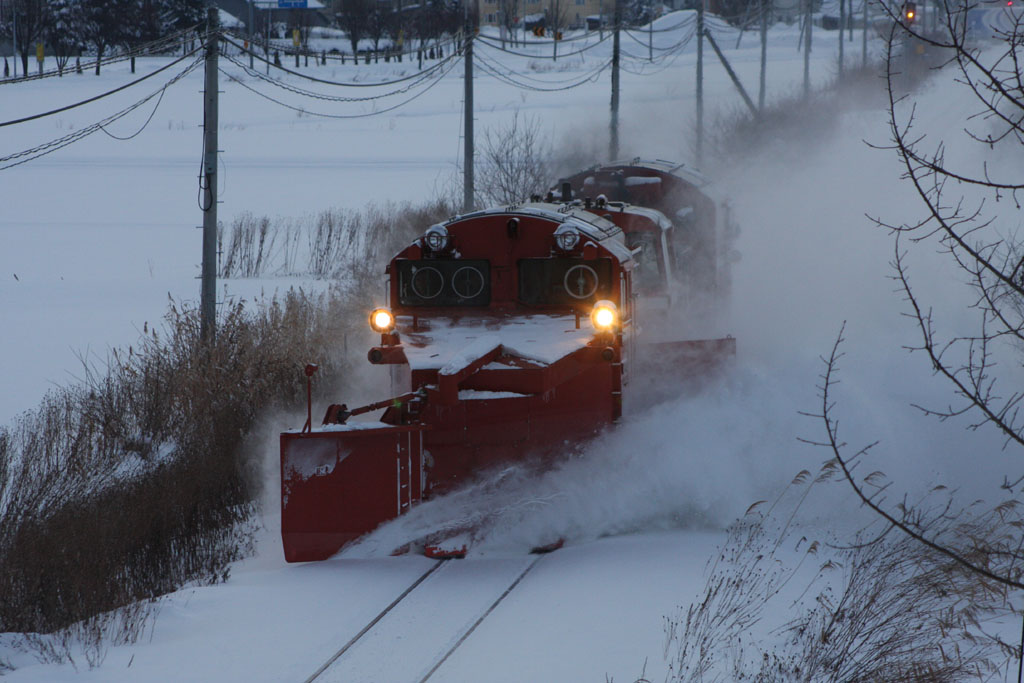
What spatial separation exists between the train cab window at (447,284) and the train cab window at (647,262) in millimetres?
2265

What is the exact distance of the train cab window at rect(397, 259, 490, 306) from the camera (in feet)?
→ 33.8

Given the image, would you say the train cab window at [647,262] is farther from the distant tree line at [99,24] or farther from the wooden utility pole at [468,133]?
the distant tree line at [99,24]

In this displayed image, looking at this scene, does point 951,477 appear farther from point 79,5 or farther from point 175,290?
point 79,5

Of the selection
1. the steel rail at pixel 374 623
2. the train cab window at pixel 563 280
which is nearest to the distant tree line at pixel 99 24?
the train cab window at pixel 563 280

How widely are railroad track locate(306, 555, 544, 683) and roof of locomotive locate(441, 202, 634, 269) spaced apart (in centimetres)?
305

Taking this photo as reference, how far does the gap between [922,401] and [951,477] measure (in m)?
2.05

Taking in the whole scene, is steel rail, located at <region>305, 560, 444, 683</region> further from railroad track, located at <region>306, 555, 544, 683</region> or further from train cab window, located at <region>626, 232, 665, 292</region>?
train cab window, located at <region>626, 232, 665, 292</region>

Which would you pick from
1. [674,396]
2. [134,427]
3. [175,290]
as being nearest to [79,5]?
[175,290]

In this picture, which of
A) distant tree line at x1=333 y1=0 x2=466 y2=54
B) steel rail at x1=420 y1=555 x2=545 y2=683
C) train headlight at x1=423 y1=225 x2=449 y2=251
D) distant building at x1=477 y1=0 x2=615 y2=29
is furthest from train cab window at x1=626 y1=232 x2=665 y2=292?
distant building at x1=477 y1=0 x2=615 y2=29

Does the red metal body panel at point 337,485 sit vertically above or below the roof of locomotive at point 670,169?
below

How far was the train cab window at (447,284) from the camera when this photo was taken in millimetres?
10312

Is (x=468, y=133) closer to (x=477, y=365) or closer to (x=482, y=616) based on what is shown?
(x=477, y=365)

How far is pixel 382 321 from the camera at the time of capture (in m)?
9.88

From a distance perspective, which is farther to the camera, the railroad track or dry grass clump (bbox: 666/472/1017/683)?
the railroad track
